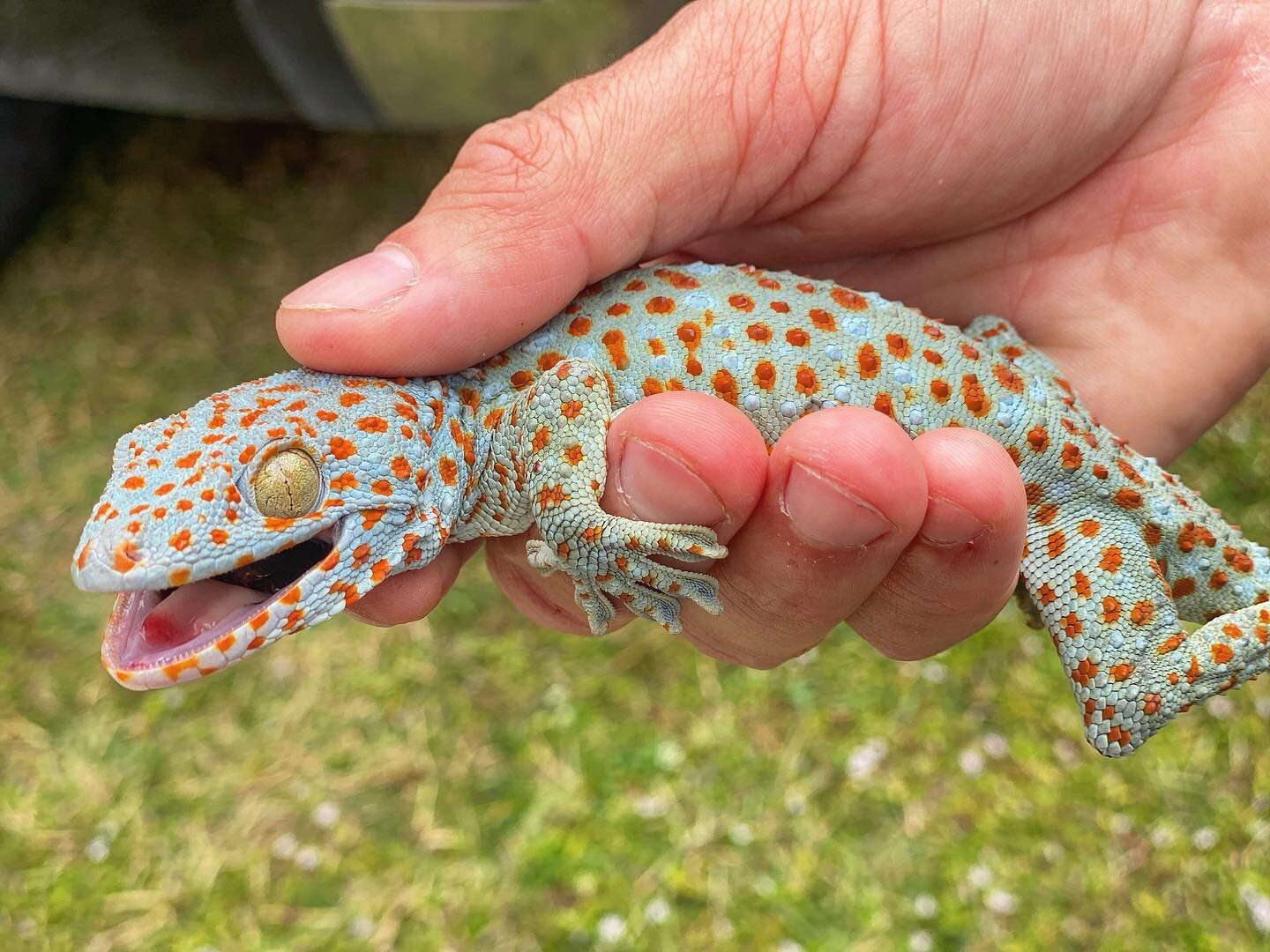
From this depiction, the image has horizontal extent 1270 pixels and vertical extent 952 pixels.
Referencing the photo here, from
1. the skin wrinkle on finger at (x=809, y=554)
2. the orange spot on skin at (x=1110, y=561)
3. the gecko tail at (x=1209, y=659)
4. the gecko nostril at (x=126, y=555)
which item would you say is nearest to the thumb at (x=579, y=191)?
the gecko nostril at (x=126, y=555)

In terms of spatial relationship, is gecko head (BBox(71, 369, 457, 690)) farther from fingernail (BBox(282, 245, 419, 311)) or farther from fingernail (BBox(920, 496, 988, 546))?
fingernail (BBox(920, 496, 988, 546))

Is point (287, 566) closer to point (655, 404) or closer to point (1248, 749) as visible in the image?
point (655, 404)

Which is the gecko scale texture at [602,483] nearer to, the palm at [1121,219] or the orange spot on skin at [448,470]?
the orange spot on skin at [448,470]

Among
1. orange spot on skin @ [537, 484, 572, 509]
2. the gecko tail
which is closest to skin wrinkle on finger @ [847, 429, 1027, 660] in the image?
the gecko tail

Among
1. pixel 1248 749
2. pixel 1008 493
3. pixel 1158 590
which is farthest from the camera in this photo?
pixel 1248 749

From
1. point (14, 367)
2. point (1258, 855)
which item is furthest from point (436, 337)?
point (14, 367)

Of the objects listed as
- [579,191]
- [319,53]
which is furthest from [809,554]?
[319,53]
